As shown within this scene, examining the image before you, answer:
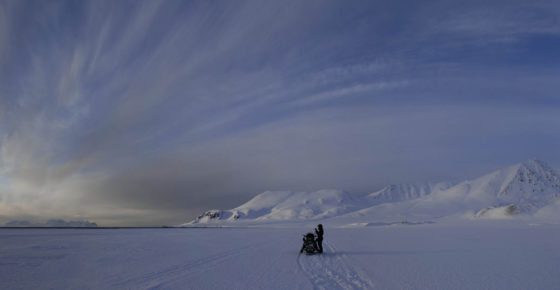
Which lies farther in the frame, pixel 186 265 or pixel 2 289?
pixel 186 265

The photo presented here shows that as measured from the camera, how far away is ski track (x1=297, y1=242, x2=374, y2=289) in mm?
10891

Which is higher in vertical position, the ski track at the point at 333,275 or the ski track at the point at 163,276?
the ski track at the point at 163,276

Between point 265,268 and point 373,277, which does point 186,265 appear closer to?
point 265,268

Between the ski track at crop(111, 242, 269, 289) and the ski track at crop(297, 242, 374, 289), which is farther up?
the ski track at crop(111, 242, 269, 289)

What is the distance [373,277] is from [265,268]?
16.1 ft

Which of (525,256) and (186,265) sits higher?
(186,265)

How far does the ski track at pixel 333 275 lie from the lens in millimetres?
10891

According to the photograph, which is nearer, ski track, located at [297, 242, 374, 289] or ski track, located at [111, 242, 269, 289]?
ski track, located at [297, 242, 374, 289]

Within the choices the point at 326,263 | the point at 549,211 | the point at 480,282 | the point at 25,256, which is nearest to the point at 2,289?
the point at 25,256

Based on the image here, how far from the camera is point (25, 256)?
20.1m

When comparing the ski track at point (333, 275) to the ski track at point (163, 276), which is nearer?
the ski track at point (333, 275)

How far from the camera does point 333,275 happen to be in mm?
12633

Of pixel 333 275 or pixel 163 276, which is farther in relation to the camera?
pixel 163 276

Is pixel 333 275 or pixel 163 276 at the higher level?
pixel 163 276
